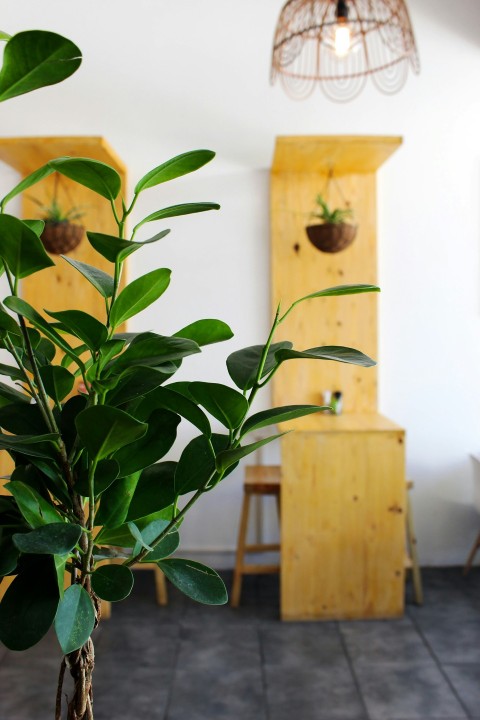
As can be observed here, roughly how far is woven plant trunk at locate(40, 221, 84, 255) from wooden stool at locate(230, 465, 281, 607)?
137 cm

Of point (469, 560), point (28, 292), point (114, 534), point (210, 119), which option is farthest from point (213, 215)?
point (114, 534)

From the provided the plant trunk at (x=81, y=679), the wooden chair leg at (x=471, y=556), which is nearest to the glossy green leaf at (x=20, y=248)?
the plant trunk at (x=81, y=679)

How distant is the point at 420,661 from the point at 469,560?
1.09 m

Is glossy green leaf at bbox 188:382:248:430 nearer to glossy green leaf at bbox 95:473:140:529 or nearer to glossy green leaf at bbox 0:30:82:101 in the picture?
glossy green leaf at bbox 95:473:140:529

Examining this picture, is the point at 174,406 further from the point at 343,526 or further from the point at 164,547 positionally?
the point at 343,526

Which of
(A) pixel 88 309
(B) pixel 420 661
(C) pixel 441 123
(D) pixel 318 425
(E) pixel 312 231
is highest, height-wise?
(C) pixel 441 123

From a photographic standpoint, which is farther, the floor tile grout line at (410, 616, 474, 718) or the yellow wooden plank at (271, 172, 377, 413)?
the yellow wooden plank at (271, 172, 377, 413)

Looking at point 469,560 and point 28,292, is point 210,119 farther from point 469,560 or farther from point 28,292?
point 469,560

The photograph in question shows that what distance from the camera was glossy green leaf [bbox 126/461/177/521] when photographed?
1.02 meters

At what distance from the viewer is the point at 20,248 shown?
803 millimetres

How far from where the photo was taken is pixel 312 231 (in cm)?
396

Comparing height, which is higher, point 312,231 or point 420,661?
point 312,231

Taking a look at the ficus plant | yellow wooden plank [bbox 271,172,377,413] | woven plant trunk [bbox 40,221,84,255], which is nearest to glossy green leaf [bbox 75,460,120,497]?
the ficus plant

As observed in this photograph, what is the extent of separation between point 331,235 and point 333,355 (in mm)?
3054
